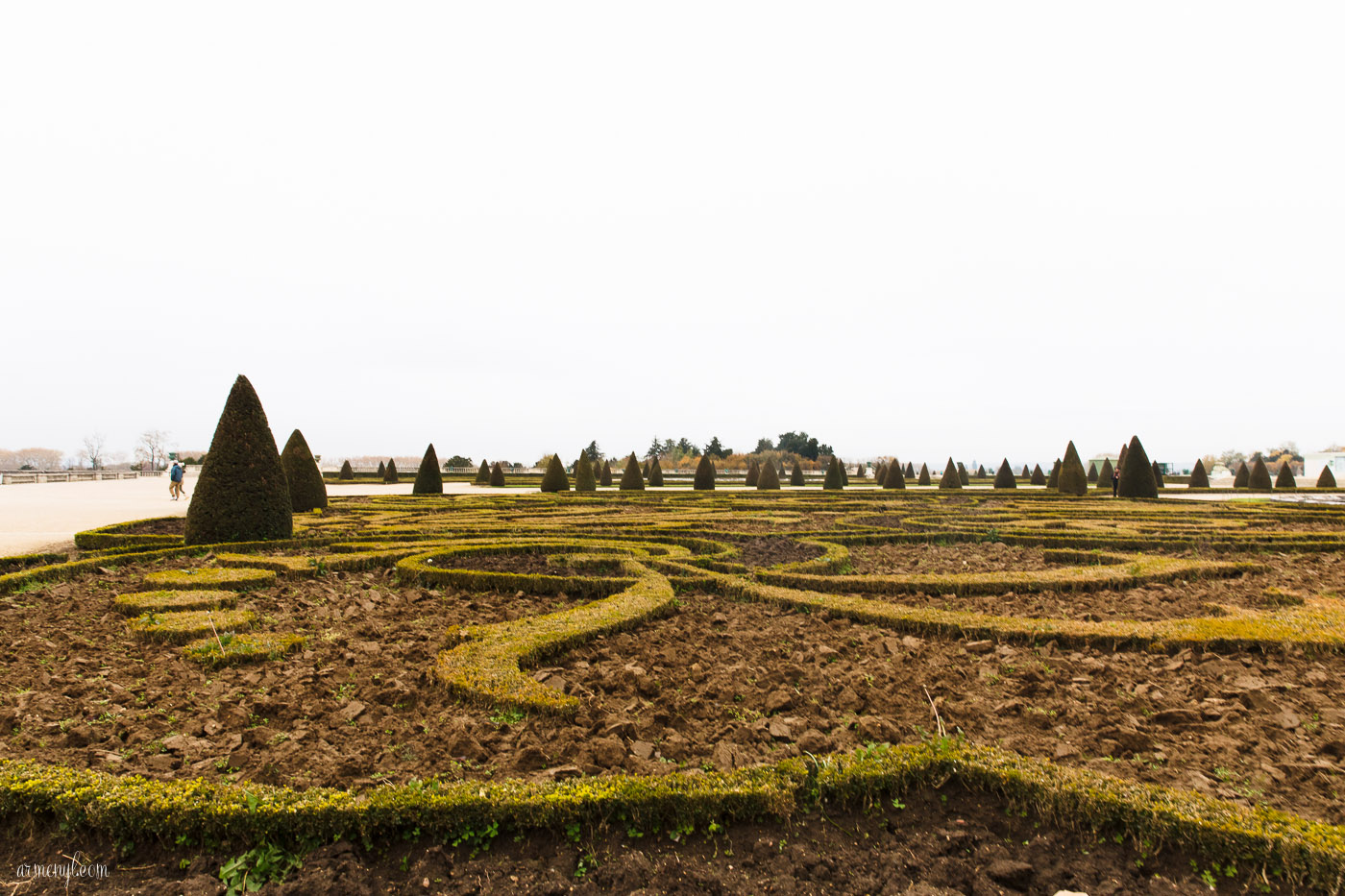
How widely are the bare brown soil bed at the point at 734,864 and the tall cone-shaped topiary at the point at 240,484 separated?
25.2ft

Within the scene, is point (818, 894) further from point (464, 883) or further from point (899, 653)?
point (899, 653)

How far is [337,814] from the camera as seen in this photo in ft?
8.45

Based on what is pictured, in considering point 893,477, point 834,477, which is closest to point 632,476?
point 834,477

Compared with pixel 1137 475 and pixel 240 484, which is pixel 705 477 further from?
pixel 240 484

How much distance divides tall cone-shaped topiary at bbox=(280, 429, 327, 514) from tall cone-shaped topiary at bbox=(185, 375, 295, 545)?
4.95 meters

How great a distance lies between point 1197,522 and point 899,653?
1044 cm

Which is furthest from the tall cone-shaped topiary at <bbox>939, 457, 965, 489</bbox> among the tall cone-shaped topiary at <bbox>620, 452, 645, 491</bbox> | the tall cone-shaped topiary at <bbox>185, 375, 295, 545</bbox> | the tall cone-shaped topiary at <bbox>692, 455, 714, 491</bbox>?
the tall cone-shaped topiary at <bbox>185, 375, 295, 545</bbox>

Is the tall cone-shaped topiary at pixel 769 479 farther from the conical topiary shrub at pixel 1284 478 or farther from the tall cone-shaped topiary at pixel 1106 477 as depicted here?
the conical topiary shrub at pixel 1284 478

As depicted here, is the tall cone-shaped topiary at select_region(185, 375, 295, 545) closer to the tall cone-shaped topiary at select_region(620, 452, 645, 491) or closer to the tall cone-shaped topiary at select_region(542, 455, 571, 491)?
the tall cone-shaped topiary at select_region(542, 455, 571, 491)

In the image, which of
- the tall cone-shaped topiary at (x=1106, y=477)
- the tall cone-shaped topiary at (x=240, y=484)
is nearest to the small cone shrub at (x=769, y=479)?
the tall cone-shaped topiary at (x=1106, y=477)

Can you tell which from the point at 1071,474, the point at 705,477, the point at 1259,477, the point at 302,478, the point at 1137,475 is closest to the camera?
the point at 302,478

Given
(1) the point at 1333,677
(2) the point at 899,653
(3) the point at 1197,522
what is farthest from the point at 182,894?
(3) the point at 1197,522

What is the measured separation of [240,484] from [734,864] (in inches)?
377

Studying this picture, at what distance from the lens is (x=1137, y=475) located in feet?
69.8
